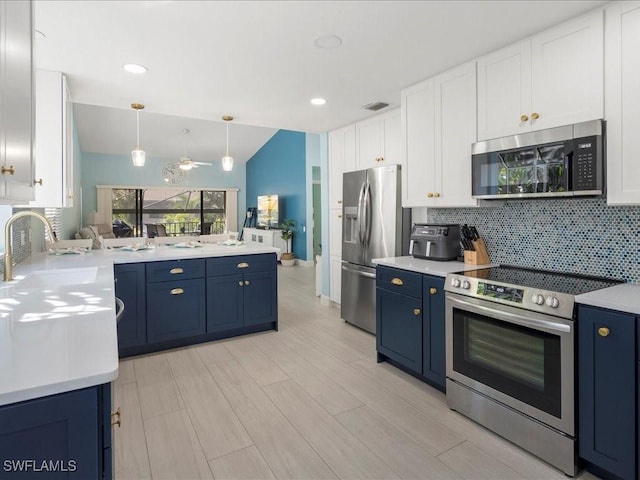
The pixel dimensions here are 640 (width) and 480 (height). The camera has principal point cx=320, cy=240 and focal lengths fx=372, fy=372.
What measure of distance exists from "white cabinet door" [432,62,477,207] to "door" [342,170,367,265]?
1.14 metres

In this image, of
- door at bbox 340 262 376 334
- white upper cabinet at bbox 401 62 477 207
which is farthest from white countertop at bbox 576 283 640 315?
door at bbox 340 262 376 334

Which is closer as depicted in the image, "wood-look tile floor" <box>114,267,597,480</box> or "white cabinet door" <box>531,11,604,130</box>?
"wood-look tile floor" <box>114,267,597,480</box>

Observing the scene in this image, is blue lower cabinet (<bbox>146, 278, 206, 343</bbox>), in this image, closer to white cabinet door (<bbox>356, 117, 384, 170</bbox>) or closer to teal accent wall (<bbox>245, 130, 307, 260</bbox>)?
white cabinet door (<bbox>356, 117, 384, 170</bbox>)

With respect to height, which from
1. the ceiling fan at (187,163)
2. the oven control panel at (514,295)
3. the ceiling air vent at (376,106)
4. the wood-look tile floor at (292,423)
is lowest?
the wood-look tile floor at (292,423)

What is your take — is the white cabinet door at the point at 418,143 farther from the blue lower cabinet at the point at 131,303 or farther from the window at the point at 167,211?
the window at the point at 167,211

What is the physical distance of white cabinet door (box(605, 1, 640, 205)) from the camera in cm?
188

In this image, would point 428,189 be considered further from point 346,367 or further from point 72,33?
point 72,33

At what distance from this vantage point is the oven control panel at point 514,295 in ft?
5.97

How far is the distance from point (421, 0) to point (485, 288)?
1.63m

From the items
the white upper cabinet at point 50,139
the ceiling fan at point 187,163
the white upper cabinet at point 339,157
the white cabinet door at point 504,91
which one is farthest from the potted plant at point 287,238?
the white cabinet door at point 504,91

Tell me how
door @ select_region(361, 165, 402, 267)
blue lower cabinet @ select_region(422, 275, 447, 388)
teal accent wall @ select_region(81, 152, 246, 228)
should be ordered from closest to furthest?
blue lower cabinet @ select_region(422, 275, 447, 388)
door @ select_region(361, 165, 402, 267)
teal accent wall @ select_region(81, 152, 246, 228)

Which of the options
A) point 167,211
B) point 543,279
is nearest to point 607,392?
point 543,279

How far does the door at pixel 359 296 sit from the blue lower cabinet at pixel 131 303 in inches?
82.5

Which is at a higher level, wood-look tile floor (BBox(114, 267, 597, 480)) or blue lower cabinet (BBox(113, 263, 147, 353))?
blue lower cabinet (BBox(113, 263, 147, 353))
